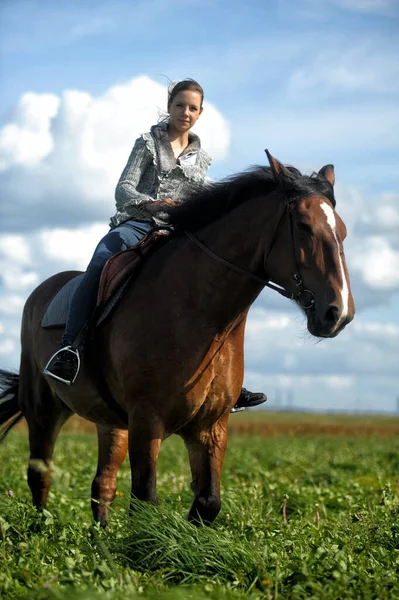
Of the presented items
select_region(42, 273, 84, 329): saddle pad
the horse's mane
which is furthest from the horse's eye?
select_region(42, 273, 84, 329): saddle pad

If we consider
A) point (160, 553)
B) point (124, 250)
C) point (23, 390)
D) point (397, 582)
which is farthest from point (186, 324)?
point (23, 390)

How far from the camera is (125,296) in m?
6.68

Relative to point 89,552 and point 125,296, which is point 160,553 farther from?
point 125,296

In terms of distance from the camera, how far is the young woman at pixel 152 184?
6898 millimetres

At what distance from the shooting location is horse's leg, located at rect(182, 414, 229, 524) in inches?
259

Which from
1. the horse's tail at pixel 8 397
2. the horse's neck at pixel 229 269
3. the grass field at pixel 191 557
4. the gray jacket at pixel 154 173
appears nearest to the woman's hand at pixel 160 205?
the gray jacket at pixel 154 173

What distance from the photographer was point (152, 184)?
734 centimetres

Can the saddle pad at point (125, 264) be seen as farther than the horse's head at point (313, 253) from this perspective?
Yes

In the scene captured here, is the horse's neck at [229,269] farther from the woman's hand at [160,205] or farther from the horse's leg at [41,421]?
the horse's leg at [41,421]

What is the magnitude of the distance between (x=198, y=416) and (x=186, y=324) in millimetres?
736

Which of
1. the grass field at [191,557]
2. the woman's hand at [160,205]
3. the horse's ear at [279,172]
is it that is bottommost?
the grass field at [191,557]

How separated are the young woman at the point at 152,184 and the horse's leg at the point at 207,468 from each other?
2.31 feet

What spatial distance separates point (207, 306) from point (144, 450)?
1162 millimetres

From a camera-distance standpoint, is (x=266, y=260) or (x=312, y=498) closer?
(x=266, y=260)
